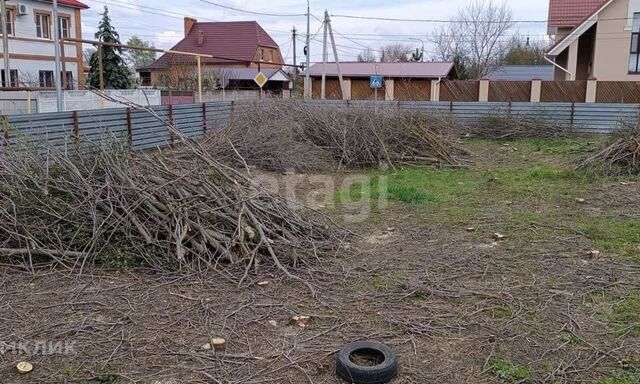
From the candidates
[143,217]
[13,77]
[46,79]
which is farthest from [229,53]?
[143,217]

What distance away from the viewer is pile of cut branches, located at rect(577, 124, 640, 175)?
10.1m

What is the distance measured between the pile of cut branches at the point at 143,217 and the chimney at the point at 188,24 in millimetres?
46005

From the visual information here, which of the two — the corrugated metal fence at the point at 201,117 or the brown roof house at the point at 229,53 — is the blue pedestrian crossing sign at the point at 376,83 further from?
the brown roof house at the point at 229,53

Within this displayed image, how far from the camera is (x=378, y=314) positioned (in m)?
4.24

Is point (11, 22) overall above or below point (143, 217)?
above

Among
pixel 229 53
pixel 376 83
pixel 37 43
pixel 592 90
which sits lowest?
pixel 592 90

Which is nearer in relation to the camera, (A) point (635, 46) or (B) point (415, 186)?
(B) point (415, 186)

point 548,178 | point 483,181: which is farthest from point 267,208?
point 548,178

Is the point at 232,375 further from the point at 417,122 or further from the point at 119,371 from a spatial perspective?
the point at 417,122

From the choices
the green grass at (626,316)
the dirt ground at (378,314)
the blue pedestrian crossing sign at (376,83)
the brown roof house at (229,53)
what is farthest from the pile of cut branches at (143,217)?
the brown roof house at (229,53)

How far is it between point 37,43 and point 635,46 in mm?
29867

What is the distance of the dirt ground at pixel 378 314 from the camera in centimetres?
343

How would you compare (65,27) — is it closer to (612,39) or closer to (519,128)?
(519,128)

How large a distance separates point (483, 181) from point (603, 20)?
16565 millimetres
